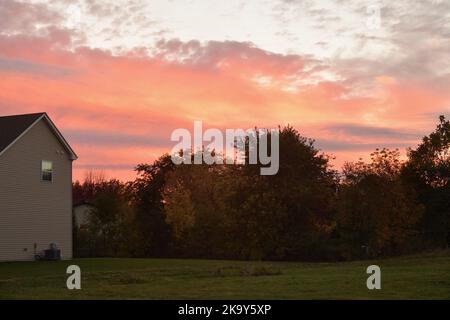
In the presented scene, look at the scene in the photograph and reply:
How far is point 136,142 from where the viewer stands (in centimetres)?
5656

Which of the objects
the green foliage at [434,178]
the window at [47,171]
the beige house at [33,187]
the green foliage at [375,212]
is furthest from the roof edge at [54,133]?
the green foliage at [434,178]

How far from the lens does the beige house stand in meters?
A: 39.5

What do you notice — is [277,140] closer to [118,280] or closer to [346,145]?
[346,145]

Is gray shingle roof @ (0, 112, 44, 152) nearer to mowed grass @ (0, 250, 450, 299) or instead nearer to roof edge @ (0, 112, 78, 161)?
roof edge @ (0, 112, 78, 161)

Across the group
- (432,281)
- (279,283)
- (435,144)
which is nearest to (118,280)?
(279,283)

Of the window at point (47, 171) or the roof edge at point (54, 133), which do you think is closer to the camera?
the roof edge at point (54, 133)

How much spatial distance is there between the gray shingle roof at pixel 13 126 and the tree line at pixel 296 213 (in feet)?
50.3

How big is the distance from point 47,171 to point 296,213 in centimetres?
2223

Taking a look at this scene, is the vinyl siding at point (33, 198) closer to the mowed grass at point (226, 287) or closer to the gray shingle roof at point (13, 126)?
the gray shingle roof at point (13, 126)

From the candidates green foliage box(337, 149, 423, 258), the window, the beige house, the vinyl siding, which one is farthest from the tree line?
the window

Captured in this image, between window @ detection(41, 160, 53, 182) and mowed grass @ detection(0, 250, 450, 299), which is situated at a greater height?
window @ detection(41, 160, 53, 182)

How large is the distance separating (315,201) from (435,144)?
72.5 feet

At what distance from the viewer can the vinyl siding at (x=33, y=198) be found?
39.4m

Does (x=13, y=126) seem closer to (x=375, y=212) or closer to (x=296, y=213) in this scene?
(x=296, y=213)
